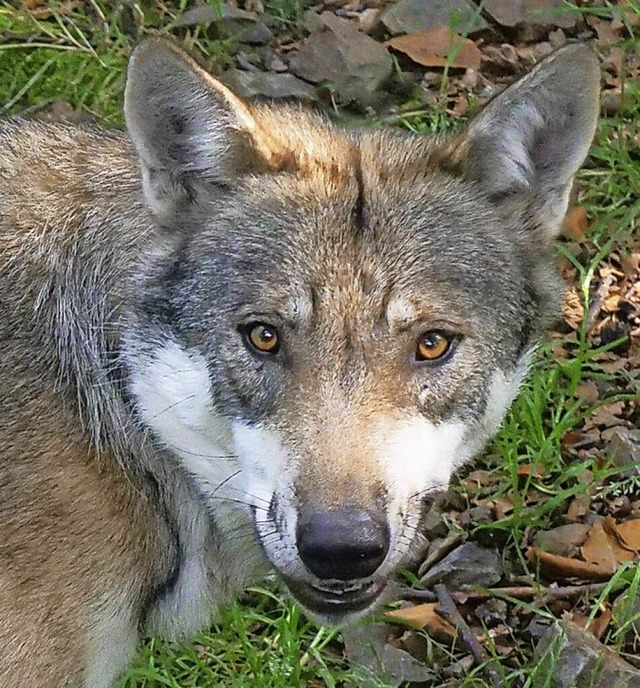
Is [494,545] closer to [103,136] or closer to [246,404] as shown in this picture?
[246,404]

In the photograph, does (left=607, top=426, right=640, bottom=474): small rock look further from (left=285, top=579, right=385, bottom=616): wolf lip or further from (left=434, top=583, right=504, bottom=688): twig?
(left=285, top=579, right=385, bottom=616): wolf lip

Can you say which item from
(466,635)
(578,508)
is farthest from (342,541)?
(578,508)

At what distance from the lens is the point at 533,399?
5.23 meters

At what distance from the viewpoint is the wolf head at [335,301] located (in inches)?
123

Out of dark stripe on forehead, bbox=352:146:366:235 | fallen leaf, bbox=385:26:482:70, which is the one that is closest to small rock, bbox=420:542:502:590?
dark stripe on forehead, bbox=352:146:366:235

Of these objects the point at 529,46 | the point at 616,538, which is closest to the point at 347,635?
the point at 616,538

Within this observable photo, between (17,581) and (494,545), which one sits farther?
(494,545)

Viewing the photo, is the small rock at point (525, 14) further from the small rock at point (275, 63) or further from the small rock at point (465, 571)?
the small rock at point (465, 571)

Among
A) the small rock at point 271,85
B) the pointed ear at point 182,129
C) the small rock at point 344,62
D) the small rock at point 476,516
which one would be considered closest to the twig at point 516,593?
the small rock at point 476,516

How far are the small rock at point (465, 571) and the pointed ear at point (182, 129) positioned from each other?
208cm

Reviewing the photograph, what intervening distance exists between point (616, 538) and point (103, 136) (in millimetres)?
2616

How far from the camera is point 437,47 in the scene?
267 inches

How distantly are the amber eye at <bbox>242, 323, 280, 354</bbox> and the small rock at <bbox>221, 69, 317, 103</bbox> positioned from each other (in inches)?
131

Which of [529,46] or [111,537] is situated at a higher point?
[111,537]
